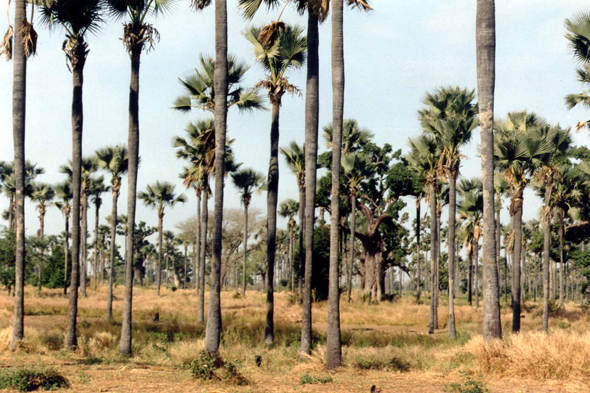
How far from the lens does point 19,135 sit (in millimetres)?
17891

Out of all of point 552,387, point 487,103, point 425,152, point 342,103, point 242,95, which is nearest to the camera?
point 552,387

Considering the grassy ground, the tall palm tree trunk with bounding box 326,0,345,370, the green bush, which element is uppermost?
the tall palm tree trunk with bounding box 326,0,345,370

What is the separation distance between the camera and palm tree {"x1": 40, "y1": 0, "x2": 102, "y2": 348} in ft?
63.0

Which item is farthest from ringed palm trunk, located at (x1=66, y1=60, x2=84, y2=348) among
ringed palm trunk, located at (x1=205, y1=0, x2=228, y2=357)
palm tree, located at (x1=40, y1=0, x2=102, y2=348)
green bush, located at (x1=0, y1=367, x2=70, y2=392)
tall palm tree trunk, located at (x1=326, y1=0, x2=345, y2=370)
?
tall palm tree trunk, located at (x1=326, y1=0, x2=345, y2=370)

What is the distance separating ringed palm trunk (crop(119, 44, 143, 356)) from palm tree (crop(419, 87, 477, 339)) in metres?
14.7

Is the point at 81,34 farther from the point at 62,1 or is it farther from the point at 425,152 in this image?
the point at 425,152

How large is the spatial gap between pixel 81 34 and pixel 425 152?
1795 cm

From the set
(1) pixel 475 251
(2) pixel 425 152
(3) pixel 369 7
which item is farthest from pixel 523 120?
(1) pixel 475 251

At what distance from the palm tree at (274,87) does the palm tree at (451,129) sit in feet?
29.4

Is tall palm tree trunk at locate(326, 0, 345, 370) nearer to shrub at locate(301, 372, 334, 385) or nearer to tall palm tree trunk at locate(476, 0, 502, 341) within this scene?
shrub at locate(301, 372, 334, 385)

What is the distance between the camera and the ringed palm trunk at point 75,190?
1881cm

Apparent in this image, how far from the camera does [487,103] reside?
50.7 feet

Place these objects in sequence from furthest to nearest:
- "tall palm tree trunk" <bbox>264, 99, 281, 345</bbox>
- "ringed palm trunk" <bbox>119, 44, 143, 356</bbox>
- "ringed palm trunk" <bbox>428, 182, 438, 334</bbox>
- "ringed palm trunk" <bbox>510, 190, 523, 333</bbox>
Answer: "ringed palm trunk" <bbox>428, 182, 438, 334</bbox>, "ringed palm trunk" <bbox>510, 190, 523, 333</bbox>, "tall palm tree trunk" <bbox>264, 99, 281, 345</bbox>, "ringed palm trunk" <bbox>119, 44, 143, 356</bbox>

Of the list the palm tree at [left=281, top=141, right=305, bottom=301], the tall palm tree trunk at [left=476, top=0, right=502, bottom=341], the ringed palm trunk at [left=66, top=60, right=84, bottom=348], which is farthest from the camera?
the palm tree at [left=281, top=141, right=305, bottom=301]
